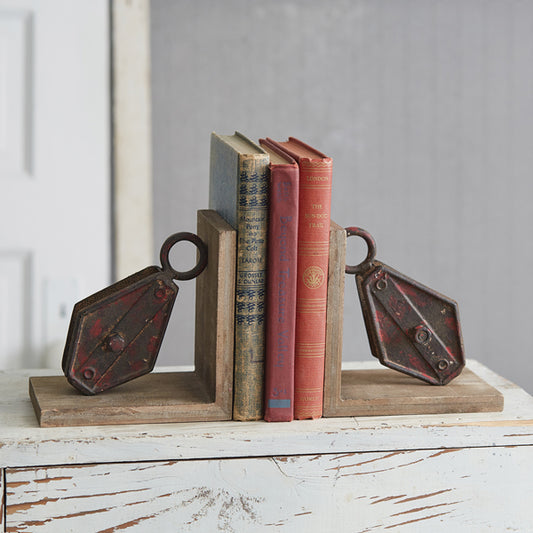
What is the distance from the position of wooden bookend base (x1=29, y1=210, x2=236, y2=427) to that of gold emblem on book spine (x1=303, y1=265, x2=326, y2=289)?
8 centimetres

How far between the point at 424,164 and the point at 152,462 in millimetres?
1213

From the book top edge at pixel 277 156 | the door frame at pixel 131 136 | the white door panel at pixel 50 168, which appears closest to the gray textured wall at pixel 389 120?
the door frame at pixel 131 136

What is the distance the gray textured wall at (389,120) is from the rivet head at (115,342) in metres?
0.90

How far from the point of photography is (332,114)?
74.1 inches

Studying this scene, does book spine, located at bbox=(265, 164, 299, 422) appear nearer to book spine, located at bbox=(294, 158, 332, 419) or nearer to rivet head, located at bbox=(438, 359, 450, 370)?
book spine, located at bbox=(294, 158, 332, 419)

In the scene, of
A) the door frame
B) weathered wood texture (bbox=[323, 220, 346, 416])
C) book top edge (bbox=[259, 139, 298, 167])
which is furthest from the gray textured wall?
weathered wood texture (bbox=[323, 220, 346, 416])

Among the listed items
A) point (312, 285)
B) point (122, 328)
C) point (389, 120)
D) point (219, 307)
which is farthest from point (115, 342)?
point (389, 120)

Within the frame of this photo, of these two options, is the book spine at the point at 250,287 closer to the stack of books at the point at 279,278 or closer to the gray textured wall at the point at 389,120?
the stack of books at the point at 279,278

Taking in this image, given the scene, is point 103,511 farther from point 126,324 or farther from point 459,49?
point 459,49

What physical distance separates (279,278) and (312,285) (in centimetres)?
4

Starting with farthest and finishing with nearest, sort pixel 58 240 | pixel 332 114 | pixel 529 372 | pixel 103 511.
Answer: pixel 529 372
pixel 332 114
pixel 58 240
pixel 103 511

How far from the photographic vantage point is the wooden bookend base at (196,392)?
0.91 metres

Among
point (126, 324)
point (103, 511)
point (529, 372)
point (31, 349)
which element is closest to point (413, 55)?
point (529, 372)

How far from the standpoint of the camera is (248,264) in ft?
3.00
